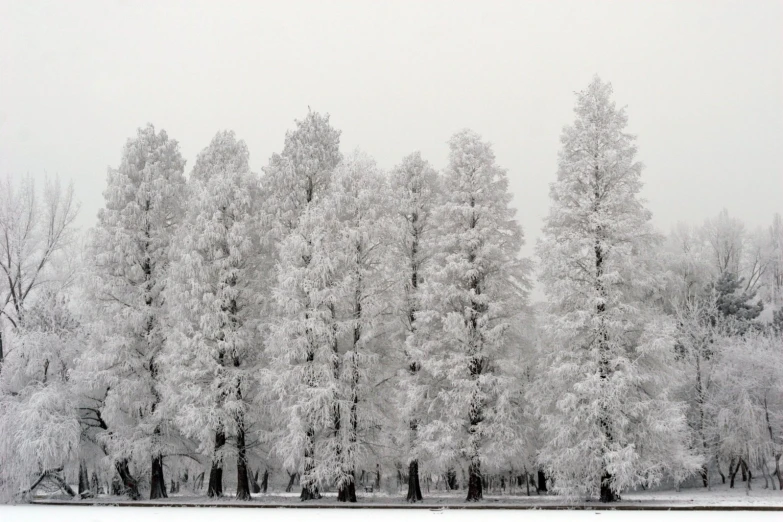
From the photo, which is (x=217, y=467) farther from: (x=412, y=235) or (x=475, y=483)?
(x=412, y=235)

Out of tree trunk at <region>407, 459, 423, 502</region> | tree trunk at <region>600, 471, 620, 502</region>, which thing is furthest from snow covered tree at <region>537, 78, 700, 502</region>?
tree trunk at <region>407, 459, 423, 502</region>

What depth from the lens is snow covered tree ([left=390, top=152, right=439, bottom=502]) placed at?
28.9 metres

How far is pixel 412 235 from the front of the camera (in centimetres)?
3025

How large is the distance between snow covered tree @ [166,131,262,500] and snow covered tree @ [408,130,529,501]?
773 cm

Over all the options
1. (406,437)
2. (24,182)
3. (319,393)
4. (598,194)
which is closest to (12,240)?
(24,182)

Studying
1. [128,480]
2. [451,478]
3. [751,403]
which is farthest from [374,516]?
[451,478]

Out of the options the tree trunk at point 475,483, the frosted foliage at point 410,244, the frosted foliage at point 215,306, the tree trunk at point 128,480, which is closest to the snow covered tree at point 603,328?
the tree trunk at point 475,483

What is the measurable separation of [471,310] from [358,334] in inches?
196

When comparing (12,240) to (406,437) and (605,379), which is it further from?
(605,379)

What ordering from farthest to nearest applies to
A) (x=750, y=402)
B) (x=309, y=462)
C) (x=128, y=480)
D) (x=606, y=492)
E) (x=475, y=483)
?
1. (x=750, y=402)
2. (x=128, y=480)
3. (x=475, y=483)
4. (x=309, y=462)
5. (x=606, y=492)

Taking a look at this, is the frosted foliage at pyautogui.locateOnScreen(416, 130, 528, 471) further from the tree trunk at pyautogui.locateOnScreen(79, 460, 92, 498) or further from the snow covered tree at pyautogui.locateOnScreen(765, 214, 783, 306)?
the snow covered tree at pyautogui.locateOnScreen(765, 214, 783, 306)

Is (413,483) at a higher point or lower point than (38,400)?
lower

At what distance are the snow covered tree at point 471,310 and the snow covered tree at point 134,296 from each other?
12008 millimetres

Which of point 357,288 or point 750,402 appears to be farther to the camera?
point 750,402
